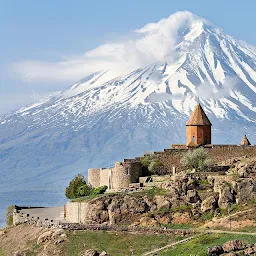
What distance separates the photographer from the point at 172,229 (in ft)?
221

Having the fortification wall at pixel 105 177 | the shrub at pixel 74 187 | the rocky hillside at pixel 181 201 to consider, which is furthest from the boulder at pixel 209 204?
the shrub at pixel 74 187

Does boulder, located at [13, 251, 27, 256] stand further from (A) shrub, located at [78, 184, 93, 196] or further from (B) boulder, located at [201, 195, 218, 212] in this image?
(A) shrub, located at [78, 184, 93, 196]

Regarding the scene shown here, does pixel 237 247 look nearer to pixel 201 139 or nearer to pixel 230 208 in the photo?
pixel 230 208

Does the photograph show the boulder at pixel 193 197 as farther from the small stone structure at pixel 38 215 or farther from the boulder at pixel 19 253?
the boulder at pixel 19 253

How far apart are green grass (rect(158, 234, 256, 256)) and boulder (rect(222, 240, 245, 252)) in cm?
151

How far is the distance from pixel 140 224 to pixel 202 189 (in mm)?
5714

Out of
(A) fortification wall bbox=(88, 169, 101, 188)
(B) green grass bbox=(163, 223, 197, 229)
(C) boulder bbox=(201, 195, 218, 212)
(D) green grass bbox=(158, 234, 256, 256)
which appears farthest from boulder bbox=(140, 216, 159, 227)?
(A) fortification wall bbox=(88, 169, 101, 188)

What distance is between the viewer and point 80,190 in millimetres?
83750

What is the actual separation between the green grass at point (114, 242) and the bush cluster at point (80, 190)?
1122 cm

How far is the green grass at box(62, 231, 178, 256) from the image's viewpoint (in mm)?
64812

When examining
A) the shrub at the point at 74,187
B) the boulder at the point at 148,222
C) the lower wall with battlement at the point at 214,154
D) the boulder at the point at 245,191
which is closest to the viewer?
the boulder at the point at 148,222

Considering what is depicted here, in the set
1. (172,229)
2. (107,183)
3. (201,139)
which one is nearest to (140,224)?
(172,229)

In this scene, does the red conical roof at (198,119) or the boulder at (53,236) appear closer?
the boulder at (53,236)

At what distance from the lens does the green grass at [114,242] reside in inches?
2552
